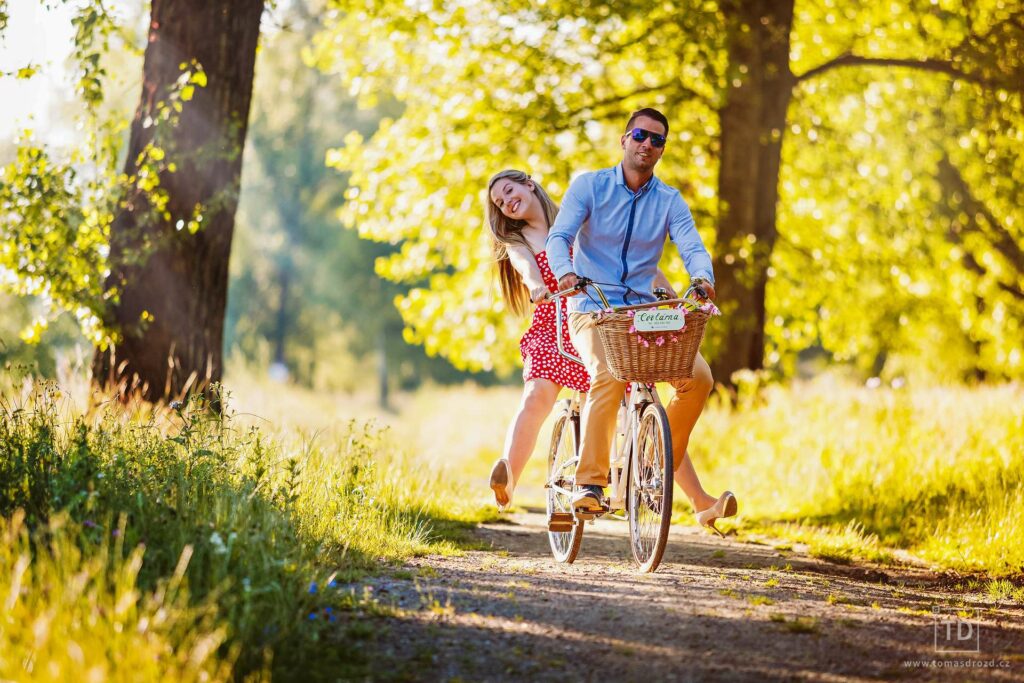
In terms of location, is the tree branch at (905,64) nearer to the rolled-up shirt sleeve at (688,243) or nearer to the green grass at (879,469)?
the green grass at (879,469)

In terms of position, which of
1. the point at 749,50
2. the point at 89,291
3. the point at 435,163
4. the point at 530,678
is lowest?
the point at 530,678

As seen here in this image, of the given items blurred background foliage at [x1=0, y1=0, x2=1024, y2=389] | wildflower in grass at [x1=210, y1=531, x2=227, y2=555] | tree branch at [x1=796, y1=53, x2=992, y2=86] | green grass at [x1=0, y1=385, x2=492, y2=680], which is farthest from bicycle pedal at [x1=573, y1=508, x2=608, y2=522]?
tree branch at [x1=796, y1=53, x2=992, y2=86]

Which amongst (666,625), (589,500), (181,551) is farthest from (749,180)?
(181,551)

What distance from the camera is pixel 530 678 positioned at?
3.81m

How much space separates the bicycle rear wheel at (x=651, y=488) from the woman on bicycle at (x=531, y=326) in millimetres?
690

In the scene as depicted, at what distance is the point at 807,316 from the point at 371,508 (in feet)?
36.6

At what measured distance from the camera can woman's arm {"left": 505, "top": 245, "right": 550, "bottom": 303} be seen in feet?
18.3

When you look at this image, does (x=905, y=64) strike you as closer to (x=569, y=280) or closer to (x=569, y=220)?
(x=569, y=220)

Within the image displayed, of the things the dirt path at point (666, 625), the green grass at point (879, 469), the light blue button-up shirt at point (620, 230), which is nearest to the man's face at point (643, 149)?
the light blue button-up shirt at point (620, 230)

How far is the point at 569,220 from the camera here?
5523mm

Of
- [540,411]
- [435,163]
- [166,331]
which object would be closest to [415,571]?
[540,411]

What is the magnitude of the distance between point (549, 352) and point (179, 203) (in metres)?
3.69

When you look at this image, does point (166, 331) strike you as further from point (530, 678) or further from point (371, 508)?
point (530, 678)

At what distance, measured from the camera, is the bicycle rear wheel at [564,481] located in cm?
591
